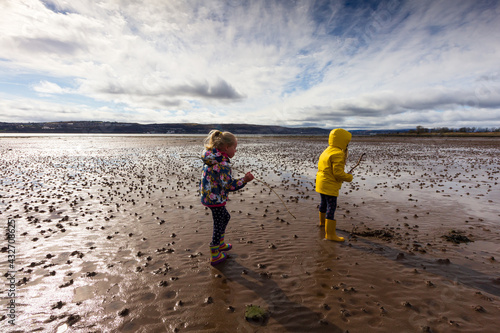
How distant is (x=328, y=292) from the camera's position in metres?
5.20

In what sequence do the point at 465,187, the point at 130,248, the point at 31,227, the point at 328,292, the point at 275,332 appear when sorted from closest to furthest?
the point at 275,332 < the point at 328,292 < the point at 130,248 < the point at 31,227 < the point at 465,187

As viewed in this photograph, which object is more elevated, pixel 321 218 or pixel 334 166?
pixel 334 166

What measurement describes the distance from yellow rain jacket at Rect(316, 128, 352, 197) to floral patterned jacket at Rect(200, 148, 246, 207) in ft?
10.8

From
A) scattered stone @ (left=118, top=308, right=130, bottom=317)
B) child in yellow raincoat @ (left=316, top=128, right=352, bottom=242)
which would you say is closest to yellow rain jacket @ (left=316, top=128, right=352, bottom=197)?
child in yellow raincoat @ (left=316, top=128, right=352, bottom=242)

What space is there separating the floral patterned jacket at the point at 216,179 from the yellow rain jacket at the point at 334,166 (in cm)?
329

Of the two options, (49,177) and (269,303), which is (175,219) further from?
(49,177)

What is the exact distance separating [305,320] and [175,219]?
720cm

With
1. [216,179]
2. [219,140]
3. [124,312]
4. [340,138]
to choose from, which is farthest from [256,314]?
[340,138]

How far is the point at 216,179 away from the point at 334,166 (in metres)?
4.09

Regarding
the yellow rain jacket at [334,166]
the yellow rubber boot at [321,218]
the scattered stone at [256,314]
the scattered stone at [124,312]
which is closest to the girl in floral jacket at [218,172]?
the scattered stone at [256,314]

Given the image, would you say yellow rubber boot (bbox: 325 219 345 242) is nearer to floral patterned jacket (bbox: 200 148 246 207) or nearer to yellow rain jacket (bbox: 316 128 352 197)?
yellow rain jacket (bbox: 316 128 352 197)

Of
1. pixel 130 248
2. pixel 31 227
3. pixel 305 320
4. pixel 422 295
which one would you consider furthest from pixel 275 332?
pixel 31 227

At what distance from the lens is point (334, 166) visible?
7.25 metres

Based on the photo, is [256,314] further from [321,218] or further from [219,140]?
[321,218]
